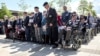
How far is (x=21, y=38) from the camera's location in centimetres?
1070

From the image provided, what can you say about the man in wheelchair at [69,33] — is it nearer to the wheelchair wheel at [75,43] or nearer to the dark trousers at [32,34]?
the wheelchair wheel at [75,43]

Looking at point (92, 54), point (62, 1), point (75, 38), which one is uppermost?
point (62, 1)

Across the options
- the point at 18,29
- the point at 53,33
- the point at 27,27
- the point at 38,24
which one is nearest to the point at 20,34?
the point at 18,29

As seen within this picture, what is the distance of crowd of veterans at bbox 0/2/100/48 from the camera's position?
822cm

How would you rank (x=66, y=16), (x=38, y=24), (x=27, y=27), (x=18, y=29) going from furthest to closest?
(x=18, y=29), (x=27, y=27), (x=38, y=24), (x=66, y=16)

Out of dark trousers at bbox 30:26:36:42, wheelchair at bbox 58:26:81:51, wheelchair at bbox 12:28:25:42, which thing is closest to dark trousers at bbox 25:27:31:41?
dark trousers at bbox 30:26:36:42

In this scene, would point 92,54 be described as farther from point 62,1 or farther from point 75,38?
point 62,1

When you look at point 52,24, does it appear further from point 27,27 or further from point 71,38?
point 27,27

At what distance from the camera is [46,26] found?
346 inches

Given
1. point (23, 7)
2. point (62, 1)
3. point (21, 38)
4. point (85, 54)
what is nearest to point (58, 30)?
point (85, 54)

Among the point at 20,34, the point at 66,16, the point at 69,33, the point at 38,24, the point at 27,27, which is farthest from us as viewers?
the point at 20,34

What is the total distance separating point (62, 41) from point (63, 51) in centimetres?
57

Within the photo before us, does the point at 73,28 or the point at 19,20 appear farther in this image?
the point at 19,20

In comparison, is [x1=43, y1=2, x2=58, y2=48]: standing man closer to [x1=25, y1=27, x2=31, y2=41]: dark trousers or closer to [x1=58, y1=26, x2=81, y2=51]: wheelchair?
[x1=58, y1=26, x2=81, y2=51]: wheelchair
